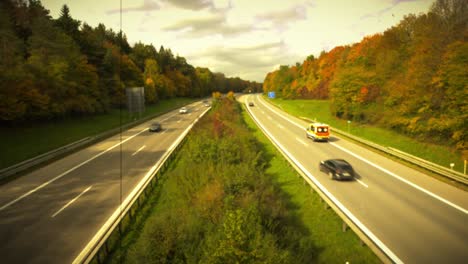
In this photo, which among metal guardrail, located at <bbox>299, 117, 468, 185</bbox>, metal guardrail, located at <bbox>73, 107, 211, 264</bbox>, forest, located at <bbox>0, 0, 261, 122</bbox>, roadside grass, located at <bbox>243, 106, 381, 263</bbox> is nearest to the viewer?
metal guardrail, located at <bbox>73, 107, 211, 264</bbox>

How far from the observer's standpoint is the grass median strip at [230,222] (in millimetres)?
7691

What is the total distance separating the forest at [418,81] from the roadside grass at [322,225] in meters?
16.8

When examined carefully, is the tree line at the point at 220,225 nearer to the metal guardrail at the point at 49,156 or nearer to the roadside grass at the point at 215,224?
the roadside grass at the point at 215,224

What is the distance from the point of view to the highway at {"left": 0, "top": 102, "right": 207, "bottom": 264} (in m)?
11.0

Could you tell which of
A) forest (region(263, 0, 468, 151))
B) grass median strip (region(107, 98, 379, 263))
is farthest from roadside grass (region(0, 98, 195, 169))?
forest (region(263, 0, 468, 151))

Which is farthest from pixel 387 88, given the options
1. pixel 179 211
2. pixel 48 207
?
pixel 48 207

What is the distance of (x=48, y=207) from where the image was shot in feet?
47.9

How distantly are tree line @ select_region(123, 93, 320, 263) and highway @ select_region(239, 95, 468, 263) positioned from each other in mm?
3387

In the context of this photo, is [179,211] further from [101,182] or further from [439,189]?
[439,189]

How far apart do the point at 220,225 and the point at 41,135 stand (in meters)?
32.4

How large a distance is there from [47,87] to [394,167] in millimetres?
39733

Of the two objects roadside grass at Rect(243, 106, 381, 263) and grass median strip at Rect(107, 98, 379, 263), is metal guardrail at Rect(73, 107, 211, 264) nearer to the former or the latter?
grass median strip at Rect(107, 98, 379, 263)

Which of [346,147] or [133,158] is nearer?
[133,158]

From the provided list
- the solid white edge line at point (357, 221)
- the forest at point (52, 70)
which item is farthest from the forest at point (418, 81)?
the forest at point (52, 70)
